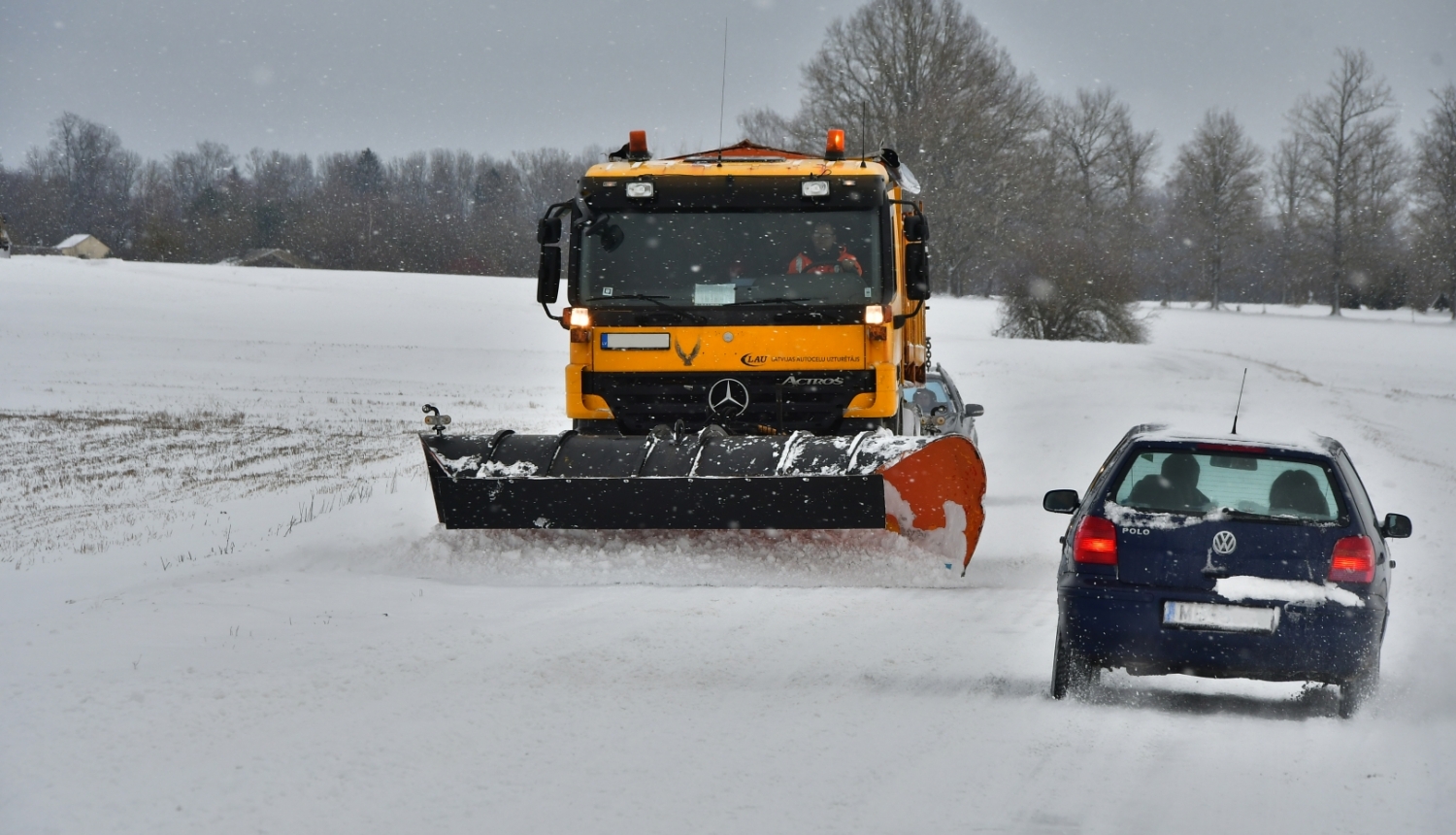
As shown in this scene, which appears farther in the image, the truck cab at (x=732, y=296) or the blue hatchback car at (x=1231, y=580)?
the truck cab at (x=732, y=296)

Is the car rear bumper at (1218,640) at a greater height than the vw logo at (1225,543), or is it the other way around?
the vw logo at (1225,543)

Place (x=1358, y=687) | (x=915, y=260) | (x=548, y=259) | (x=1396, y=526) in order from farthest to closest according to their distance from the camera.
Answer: (x=915, y=260) < (x=548, y=259) < (x=1396, y=526) < (x=1358, y=687)

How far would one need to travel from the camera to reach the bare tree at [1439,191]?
67.2 metres

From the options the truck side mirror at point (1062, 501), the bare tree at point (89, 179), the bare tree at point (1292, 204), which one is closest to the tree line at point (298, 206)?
the bare tree at point (89, 179)

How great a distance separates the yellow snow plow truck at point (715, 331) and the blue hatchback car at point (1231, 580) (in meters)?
2.69

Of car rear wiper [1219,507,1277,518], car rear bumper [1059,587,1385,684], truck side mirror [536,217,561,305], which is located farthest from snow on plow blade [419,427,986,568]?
car rear wiper [1219,507,1277,518]

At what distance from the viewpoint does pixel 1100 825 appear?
4461mm

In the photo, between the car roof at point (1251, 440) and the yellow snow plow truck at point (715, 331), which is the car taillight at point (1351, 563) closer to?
the car roof at point (1251, 440)

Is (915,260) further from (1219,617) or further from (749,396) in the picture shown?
(1219,617)

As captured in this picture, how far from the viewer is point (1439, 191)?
6894cm

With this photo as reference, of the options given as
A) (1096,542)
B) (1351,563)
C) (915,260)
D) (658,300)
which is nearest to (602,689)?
(1096,542)

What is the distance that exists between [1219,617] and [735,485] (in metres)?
3.56

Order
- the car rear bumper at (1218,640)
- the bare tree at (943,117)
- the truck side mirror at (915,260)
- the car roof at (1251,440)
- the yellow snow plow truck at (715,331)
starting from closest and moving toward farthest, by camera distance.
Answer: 1. the car rear bumper at (1218,640)
2. the car roof at (1251,440)
3. the yellow snow plow truck at (715,331)
4. the truck side mirror at (915,260)
5. the bare tree at (943,117)

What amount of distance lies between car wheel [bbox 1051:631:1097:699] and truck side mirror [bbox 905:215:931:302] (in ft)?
14.3
